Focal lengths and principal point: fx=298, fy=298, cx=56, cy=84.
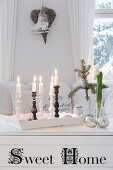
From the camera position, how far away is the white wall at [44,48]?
152 inches

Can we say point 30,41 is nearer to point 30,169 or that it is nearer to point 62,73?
point 62,73

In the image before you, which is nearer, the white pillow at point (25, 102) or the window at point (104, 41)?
the white pillow at point (25, 102)

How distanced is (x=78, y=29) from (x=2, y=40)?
982 millimetres

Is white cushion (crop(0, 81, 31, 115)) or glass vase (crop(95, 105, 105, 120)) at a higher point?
glass vase (crop(95, 105, 105, 120))

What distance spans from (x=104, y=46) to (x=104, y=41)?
7cm

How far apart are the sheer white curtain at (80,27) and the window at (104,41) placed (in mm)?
182

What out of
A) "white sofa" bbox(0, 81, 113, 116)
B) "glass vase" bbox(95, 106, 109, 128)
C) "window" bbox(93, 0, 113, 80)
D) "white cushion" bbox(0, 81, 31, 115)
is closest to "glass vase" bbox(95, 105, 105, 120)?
"glass vase" bbox(95, 106, 109, 128)

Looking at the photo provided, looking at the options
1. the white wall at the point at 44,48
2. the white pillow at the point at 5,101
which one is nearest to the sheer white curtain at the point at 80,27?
the white wall at the point at 44,48

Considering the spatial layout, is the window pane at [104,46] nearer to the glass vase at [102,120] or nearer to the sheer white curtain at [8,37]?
the sheer white curtain at [8,37]

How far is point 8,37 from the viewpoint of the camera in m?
3.80

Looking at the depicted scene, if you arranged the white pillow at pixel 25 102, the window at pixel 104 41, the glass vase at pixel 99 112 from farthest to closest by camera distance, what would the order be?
the window at pixel 104 41
the white pillow at pixel 25 102
the glass vase at pixel 99 112

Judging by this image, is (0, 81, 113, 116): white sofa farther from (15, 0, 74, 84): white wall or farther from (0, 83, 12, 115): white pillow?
(15, 0, 74, 84): white wall

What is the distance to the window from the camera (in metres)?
3.94

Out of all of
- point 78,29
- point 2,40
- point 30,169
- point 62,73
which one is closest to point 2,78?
point 2,40
